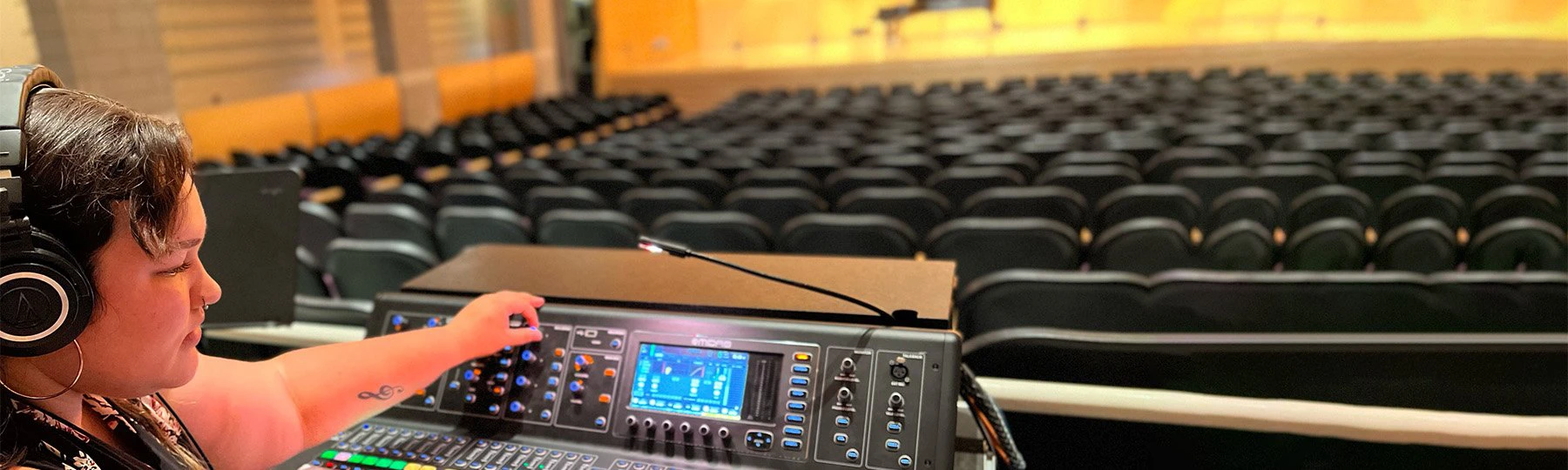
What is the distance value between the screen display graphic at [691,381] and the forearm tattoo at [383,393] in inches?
12.1

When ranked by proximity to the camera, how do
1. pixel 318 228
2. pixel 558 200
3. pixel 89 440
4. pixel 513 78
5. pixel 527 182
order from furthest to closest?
pixel 513 78
pixel 527 182
pixel 558 200
pixel 318 228
pixel 89 440

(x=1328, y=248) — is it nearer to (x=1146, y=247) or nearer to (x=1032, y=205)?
(x=1146, y=247)

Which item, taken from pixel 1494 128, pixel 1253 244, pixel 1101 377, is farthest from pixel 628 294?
pixel 1494 128

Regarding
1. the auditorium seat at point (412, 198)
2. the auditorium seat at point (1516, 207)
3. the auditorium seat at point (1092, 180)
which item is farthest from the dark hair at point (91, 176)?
the auditorium seat at point (1516, 207)

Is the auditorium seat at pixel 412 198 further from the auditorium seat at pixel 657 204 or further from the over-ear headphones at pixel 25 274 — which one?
the over-ear headphones at pixel 25 274

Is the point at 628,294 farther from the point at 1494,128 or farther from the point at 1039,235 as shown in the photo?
the point at 1494,128

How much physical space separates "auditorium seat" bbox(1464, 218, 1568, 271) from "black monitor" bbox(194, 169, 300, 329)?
127 inches

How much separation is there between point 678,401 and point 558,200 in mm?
2558

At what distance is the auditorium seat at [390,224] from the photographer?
118 inches

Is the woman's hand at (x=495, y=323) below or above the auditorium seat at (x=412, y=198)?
above

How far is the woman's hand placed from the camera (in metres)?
1.04

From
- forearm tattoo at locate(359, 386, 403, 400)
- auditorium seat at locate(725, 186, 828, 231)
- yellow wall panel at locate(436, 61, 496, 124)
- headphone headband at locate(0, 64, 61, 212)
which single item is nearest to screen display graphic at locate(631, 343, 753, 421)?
forearm tattoo at locate(359, 386, 403, 400)

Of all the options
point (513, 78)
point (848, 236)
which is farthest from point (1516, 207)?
point (513, 78)

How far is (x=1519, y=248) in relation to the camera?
245 cm
